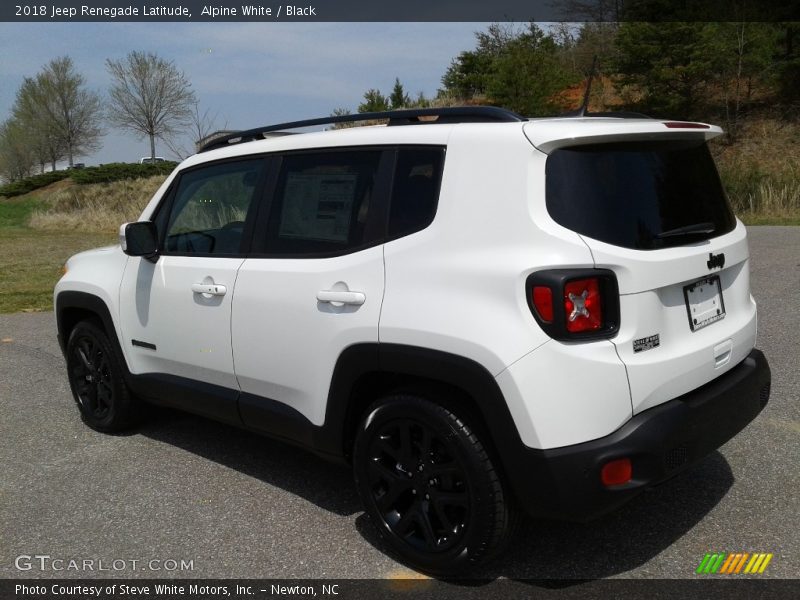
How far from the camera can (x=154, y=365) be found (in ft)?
14.1

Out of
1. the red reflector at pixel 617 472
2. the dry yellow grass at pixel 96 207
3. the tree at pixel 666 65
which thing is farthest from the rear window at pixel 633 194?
the tree at pixel 666 65

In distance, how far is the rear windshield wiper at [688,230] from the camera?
290 centimetres

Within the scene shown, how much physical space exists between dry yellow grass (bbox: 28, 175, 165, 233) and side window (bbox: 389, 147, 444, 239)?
2298 cm

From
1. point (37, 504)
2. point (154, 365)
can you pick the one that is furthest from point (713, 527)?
point (37, 504)

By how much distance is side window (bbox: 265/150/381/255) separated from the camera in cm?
329

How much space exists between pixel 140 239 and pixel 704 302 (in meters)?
2.92

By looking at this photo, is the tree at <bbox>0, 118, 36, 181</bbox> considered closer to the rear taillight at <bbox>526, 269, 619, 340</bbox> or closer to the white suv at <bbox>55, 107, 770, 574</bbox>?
the white suv at <bbox>55, 107, 770, 574</bbox>

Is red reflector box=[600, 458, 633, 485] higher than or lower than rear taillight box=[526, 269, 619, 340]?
lower

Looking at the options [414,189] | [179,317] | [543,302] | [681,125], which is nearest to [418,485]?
[543,302]

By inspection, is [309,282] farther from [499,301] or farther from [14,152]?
[14,152]

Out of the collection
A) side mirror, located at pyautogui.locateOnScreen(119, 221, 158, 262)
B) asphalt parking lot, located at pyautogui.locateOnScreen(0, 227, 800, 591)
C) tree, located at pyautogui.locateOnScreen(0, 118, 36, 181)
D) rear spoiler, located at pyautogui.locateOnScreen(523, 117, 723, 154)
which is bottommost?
asphalt parking lot, located at pyautogui.locateOnScreen(0, 227, 800, 591)

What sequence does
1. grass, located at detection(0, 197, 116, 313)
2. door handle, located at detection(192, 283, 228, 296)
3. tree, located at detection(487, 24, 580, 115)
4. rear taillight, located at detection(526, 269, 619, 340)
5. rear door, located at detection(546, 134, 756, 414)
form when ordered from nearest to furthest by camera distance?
rear taillight, located at detection(526, 269, 619, 340) → rear door, located at detection(546, 134, 756, 414) → door handle, located at detection(192, 283, 228, 296) → grass, located at detection(0, 197, 116, 313) → tree, located at detection(487, 24, 580, 115)

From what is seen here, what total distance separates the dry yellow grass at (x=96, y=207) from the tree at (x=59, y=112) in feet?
64.3

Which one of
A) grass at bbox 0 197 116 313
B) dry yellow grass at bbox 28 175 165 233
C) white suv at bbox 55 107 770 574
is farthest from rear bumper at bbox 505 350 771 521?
dry yellow grass at bbox 28 175 165 233
